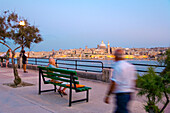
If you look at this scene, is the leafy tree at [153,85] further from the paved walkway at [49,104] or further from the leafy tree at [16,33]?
the leafy tree at [16,33]

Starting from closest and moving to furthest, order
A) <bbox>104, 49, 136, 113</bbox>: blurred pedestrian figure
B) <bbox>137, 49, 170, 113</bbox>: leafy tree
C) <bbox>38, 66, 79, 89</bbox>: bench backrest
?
<bbox>104, 49, 136, 113</bbox>: blurred pedestrian figure
<bbox>137, 49, 170, 113</bbox>: leafy tree
<bbox>38, 66, 79, 89</bbox>: bench backrest

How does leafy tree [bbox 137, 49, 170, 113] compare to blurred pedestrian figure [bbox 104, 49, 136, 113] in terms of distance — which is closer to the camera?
blurred pedestrian figure [bbox 104, 49, 136, 113]

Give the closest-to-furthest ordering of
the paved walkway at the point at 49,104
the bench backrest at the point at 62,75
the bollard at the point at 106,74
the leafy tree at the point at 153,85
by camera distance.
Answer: the leafy tree at the point at 153,85 < the paved walkway at the point at 49,104 < the bench backrest at the point at 62,75 < the bollard at the point at 106,74

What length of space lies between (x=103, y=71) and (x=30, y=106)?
5068mm

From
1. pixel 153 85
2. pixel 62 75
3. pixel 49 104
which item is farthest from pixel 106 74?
pixel 153 85

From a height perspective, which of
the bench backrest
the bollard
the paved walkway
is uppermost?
the bench backrest

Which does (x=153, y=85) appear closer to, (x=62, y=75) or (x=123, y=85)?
(x=123, y=85)

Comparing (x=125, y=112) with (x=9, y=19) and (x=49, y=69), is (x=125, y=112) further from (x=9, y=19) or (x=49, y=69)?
(x=9, y=19)

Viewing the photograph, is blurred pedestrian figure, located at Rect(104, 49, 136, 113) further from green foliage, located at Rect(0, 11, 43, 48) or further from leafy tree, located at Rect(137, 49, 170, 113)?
green foliage, located at Rect(0, 11, 43, 48)

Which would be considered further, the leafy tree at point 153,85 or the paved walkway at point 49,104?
the paved walkway at point 49,104

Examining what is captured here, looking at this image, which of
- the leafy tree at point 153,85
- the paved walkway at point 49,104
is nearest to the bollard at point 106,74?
the paved walkway at point 49,104

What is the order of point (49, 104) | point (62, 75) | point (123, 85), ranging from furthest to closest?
1. point (62, 75)
2. point (49, 104)
3. point (123, 85)

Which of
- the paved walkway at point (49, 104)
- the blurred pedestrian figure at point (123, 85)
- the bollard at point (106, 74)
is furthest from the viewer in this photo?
the bollard at point (106, 74)

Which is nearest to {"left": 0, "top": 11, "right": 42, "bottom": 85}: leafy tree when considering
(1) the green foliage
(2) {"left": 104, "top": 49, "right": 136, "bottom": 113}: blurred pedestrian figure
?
(1) the green foliage
